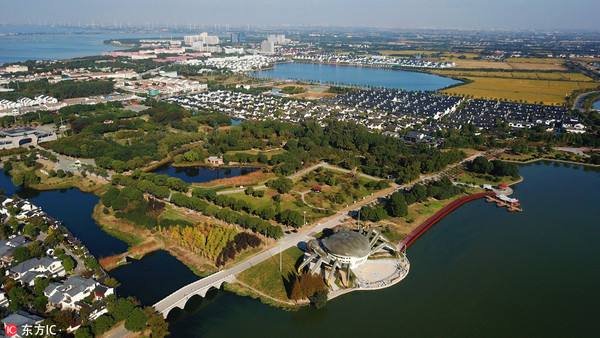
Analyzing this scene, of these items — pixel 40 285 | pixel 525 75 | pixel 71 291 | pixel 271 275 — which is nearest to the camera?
pixel 71 291

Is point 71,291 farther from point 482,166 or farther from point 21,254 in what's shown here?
point 482,166

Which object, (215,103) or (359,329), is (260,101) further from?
(359,329)

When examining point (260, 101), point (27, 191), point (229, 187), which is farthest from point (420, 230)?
point (260, 101)

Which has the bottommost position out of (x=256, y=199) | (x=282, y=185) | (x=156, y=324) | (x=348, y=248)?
(x=156, y=324)

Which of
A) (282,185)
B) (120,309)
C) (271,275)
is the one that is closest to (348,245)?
(271,275)

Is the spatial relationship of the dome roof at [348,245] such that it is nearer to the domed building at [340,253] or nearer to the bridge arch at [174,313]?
the domed building at [340,253]
